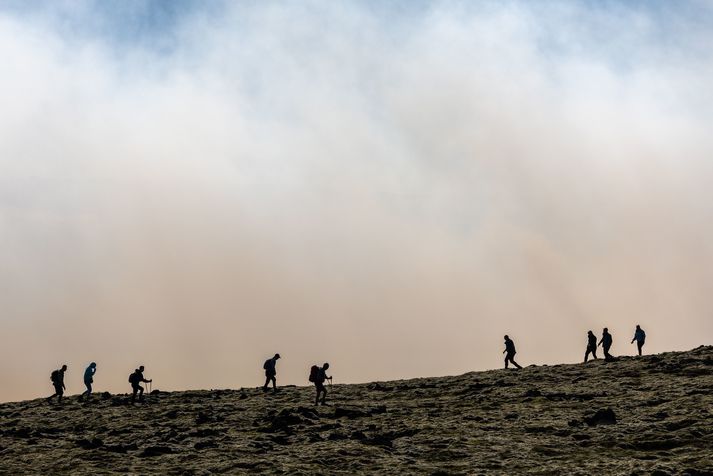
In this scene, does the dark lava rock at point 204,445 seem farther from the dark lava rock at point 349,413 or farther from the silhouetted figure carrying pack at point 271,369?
the silhouetted figure carrying pack at point 271,369

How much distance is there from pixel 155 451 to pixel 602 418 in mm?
17575

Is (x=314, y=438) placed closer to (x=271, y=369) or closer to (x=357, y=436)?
(x=357, y=436)

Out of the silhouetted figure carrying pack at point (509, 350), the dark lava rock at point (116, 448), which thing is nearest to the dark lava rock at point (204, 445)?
the dark lava rock at point (116, 448)

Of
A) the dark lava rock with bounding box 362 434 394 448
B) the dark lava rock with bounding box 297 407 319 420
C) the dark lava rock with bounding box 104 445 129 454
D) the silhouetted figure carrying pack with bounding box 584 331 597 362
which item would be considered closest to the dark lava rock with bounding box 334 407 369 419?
the dark lava rock with bounding box 297 407 319 420

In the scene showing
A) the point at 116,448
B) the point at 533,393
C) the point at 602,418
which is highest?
the point at 533,393

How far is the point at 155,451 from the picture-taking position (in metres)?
28.1

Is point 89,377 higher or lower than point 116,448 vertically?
higher

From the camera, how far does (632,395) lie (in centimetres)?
3309

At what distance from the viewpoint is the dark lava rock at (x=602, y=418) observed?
1118 inches

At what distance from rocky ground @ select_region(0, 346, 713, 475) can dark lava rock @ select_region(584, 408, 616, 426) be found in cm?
6

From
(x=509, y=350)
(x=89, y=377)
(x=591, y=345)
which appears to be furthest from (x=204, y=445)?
(x=591, y=345)

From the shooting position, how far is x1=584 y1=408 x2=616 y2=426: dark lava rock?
28.4m

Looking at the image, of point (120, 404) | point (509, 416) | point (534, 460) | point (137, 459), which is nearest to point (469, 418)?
point (509, 416)

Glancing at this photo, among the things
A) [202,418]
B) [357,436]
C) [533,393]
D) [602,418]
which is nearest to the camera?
[602,418]
